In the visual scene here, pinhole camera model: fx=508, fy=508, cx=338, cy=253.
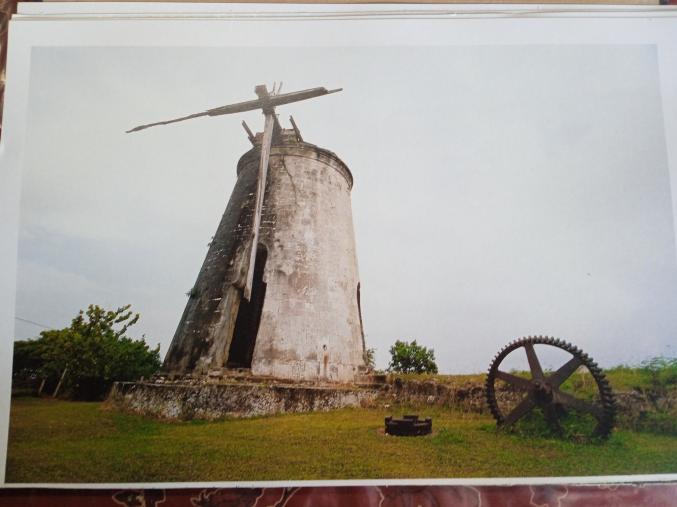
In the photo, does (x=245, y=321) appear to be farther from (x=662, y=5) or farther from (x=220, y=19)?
(x=662, y=5)

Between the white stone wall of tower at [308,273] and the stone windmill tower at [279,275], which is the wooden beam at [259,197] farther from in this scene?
the white stone wall of tower at [308,273]

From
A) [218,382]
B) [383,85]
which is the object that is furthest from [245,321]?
[383,85]

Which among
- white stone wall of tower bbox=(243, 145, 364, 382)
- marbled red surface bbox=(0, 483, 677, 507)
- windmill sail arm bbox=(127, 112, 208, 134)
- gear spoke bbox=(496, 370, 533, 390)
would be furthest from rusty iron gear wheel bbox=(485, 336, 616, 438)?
windmill sail arm bbox=(127, 112, 208, 134)

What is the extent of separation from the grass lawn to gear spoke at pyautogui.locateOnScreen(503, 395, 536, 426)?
14 centimetres

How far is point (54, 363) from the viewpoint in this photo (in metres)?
4.81

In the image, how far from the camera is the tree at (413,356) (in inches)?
196

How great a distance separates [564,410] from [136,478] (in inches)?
151

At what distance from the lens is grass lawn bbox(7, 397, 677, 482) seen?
14.3ft

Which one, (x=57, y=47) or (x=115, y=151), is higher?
(x=57, y=47)

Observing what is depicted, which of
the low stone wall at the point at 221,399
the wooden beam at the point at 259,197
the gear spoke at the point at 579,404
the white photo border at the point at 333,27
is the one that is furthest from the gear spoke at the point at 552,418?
the wooden beam at the point at 259,197

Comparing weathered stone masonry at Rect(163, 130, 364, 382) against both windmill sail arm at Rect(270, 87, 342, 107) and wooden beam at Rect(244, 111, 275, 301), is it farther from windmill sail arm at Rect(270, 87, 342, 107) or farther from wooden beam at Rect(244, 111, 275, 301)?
windmill sail arm at Rect(270, 87, 342, 107)

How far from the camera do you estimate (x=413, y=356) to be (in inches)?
198

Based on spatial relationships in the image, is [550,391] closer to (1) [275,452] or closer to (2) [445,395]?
(2) [445,395]

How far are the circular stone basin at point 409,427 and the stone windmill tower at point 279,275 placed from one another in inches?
45.7
